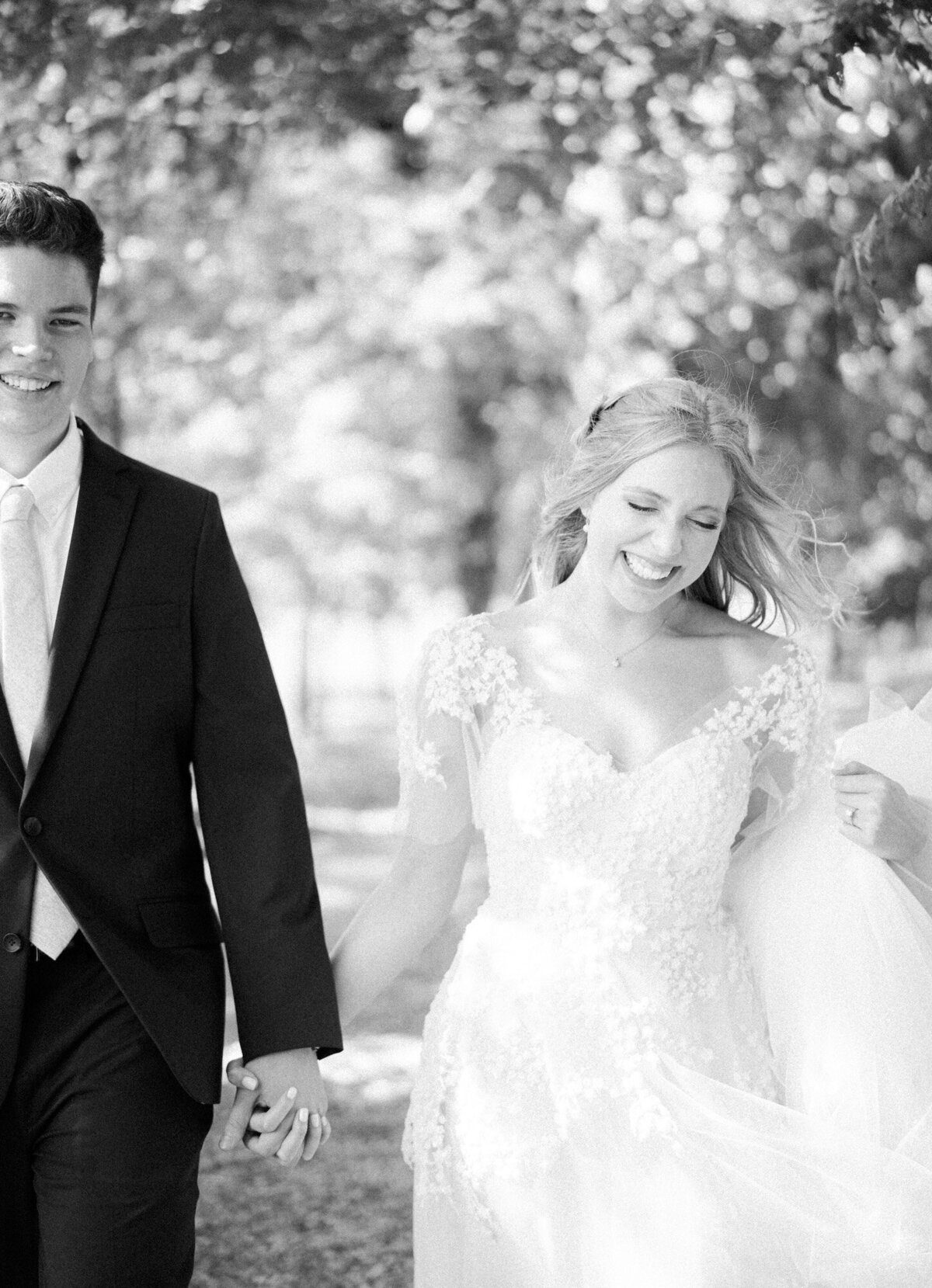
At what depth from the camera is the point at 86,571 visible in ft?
10.4

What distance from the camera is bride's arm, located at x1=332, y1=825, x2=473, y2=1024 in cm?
361

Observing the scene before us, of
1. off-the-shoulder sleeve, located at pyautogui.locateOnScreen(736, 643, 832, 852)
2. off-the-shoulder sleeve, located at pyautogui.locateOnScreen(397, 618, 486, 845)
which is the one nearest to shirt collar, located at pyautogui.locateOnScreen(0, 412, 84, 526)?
off-the-shoulder sleeve, located at pyautogui.locateOnScreen(397, 618, 486, 845)

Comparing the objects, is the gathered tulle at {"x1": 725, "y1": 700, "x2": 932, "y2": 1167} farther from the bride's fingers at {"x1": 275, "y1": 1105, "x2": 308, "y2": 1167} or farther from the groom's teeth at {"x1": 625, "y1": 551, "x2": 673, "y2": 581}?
the bride's fingers at {"x1": 275, "y1": 1105, "x2": 308, "y2": 1167}

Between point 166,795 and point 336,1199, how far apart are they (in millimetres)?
3624

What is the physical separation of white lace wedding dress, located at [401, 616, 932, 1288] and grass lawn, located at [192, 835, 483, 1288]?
2.25 meters

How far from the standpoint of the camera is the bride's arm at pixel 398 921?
11.8 ft

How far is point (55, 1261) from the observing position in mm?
3082

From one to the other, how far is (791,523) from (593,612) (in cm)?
53

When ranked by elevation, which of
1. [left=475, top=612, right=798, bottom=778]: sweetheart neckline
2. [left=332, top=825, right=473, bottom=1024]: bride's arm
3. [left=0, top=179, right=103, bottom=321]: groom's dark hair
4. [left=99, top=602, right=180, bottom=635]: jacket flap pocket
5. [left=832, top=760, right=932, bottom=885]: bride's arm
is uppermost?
[left=0, top=179, right=103, bottom=321]: groom's dark hair

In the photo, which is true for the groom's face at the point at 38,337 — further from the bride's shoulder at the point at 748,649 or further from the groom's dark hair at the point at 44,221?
the bride's shoulder at the point at 748,649

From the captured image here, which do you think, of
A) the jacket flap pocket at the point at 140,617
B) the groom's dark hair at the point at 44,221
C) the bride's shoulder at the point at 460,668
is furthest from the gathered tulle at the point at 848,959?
the groom's dark hair at the point at 44,221

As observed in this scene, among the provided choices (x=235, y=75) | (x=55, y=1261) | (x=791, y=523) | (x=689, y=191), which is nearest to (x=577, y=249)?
(x=689, y=191)

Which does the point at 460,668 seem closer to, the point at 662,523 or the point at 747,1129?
the point at 662,523

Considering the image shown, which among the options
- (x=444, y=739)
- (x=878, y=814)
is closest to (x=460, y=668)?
(x=444, y=739)
